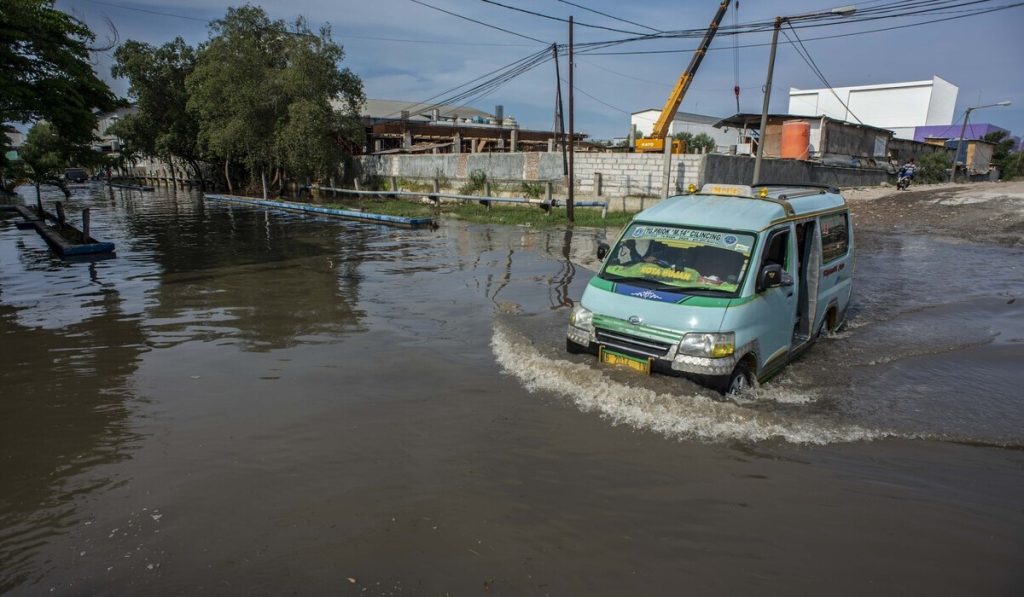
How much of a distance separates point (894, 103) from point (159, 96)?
274 ft

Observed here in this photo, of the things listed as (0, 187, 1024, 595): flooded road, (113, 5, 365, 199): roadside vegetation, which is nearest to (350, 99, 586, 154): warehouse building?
(113, 5, 365, 199): roadside vegetation

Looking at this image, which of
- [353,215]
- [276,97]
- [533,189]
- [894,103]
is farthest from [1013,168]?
[276,97]

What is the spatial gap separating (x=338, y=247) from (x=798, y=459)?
563 inches

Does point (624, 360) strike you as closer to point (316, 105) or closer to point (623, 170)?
point (623, 170)

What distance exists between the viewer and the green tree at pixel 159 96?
40250mm

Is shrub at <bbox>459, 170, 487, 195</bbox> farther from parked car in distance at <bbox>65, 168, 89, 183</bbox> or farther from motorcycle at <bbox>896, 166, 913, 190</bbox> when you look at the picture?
parked car in distance at <bbox>65, 168, 89, 183</bbox>

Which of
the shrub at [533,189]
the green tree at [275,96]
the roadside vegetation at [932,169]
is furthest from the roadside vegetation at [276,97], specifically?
the roadside vegetation at [932,169]

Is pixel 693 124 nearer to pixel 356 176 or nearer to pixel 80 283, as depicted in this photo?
pixel 356 176

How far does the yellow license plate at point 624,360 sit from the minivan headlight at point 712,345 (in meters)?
0.44

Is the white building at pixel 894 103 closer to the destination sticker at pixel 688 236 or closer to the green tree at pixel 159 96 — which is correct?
the green tree at pixel 159 96

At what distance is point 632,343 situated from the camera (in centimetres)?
552

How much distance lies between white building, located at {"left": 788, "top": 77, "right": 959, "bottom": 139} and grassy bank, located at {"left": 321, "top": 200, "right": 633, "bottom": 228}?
201ft

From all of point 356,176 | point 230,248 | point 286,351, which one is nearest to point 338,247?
point 230,248

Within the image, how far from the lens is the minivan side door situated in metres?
5.62
